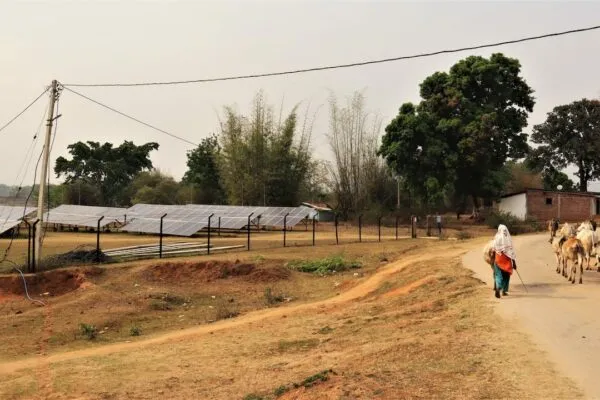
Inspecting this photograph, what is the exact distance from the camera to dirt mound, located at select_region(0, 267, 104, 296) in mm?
14680

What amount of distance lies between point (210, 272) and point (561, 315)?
11.1 meters

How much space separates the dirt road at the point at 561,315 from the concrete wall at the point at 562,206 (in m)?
30.9

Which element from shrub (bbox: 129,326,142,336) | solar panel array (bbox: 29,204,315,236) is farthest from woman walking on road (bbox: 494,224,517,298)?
solar panel array (bbox: 29,204,315,236)

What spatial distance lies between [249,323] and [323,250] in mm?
13240

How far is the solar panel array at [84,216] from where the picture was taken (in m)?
38.2

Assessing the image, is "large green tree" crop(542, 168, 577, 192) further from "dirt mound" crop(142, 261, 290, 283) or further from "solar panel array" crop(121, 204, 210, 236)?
"dirt mound" crop(142, 261, 290, 283)

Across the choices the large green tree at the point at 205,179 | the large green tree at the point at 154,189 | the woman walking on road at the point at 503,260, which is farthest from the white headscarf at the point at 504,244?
the large green tree at the point at 154,189

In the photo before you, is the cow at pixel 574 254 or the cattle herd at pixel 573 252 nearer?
the cattle herd at pixel 573 252

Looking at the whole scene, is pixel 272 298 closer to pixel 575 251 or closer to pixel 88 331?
pixel 88 331

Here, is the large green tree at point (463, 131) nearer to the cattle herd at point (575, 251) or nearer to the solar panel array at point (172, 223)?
the solar panel array at point (172, 223)

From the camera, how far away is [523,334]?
22.6 feet

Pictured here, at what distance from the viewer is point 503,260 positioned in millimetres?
9484

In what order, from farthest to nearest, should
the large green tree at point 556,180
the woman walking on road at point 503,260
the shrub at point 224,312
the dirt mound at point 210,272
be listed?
1. the large green tree at point 556,180
2. the dirt mound at point 210,272
3. the shrub at point 224,312
4. the woman walking on road at point 503,260

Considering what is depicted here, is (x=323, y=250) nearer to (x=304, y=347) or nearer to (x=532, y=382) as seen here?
(x=304, y=347)
